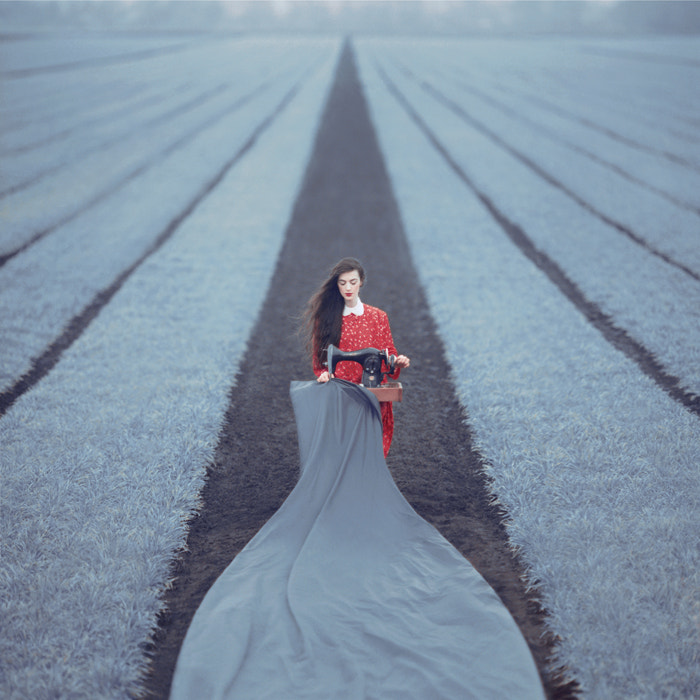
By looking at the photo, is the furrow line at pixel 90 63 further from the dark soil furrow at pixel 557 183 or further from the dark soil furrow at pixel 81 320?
the dark soil furrow at pixel 81 320

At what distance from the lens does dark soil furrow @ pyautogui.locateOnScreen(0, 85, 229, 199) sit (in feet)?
51.2

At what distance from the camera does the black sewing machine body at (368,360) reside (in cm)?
443

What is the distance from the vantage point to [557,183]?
16000 mm

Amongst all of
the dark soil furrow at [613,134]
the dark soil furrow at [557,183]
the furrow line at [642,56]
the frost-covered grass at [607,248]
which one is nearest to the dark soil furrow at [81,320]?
the frost-covered grass at [607,248]

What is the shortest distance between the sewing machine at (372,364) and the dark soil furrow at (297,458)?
3.22ft

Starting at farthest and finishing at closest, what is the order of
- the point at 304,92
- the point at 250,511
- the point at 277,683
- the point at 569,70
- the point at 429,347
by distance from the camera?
the point at 569,70
the point at 304,92
the point at 429,347
the point at 250,511
the point at 277,683

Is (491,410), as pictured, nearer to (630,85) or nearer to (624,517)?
(624,517)

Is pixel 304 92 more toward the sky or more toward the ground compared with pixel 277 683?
more toward the sky

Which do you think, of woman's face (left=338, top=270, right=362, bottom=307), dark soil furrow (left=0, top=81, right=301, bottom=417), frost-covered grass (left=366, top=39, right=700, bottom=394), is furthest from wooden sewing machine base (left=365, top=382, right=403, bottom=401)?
dark soil furrow (left=0, top=81, right=301, bottom=417)

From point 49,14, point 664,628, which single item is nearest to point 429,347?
point 664,628

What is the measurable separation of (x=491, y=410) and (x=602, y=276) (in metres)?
5.12

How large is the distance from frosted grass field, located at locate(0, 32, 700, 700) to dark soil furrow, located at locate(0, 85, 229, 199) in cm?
18

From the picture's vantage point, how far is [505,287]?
9547 millimetres

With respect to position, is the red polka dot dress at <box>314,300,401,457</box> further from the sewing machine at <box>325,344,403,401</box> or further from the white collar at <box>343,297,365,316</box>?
the sewing machine at <box>325,344,403,401</box>
